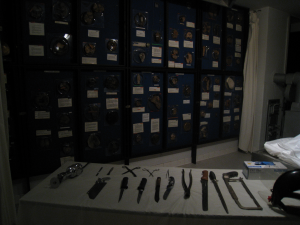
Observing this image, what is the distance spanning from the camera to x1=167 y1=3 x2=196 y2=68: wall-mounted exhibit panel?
284 centimetres

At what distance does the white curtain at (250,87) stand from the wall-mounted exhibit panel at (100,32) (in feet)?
8.11

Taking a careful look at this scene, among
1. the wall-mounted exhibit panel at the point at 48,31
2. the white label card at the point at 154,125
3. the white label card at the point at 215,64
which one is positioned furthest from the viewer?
the white label card at the point at 215,64

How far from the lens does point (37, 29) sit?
2.05m

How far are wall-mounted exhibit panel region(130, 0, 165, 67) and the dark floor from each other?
180 cm

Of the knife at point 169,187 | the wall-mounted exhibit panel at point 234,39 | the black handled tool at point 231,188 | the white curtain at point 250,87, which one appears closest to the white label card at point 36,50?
the knife at point 169,187

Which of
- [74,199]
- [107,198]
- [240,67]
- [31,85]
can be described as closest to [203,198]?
[107,198]

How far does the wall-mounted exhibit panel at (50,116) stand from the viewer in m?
2.09

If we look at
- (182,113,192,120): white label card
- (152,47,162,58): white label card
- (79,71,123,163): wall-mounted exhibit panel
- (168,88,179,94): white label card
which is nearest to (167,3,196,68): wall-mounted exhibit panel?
(152,47,162,58): white label card

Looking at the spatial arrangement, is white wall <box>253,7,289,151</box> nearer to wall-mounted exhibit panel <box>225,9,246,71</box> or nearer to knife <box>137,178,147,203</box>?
wall-mounted exhibit panel <box>225,9,246,71</box>

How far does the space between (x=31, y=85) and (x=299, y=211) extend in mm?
2433

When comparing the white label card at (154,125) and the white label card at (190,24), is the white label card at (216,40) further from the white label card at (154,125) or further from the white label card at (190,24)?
the white label card at (154,125)

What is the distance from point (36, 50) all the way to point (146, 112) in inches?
59.0

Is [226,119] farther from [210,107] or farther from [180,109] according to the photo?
[180,109]

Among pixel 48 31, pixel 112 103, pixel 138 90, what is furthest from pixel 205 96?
pixel 48 31
